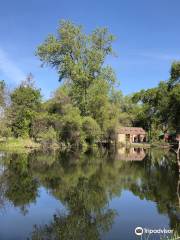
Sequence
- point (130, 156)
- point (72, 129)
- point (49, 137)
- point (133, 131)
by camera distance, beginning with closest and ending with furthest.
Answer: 1. point (130, 156)
2. point (49, 137)
3. point (72, 129)
4. point (133, 131)

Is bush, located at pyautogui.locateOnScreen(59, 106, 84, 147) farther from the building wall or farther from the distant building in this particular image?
the distant building

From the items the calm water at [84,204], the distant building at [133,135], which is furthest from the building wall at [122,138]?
the calm water at [84,204]

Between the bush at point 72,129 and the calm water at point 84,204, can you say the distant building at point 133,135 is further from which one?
the calm water at point 84,204

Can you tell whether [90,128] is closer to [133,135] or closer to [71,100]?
[71,100]

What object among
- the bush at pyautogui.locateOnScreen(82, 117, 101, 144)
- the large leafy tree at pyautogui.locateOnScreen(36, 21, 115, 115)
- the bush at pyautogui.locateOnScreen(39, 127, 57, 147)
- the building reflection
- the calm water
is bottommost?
the calm water

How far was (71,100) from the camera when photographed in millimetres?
57125

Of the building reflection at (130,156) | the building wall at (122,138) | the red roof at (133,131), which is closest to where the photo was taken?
the building reflection at (130,156)

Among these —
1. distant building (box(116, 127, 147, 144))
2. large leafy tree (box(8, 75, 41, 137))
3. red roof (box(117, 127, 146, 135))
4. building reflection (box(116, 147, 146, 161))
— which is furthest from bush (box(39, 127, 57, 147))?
red roof (box(117, 127, 146, 135))

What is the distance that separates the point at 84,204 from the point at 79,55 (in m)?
38.8

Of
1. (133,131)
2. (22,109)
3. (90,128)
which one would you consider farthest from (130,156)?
(133,131)

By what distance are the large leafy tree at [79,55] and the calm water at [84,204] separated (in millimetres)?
28390

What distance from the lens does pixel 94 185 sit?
2055 cm

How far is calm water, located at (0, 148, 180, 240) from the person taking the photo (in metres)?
11.7

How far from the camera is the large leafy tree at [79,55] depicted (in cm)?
5125
